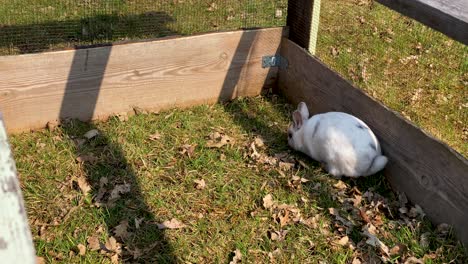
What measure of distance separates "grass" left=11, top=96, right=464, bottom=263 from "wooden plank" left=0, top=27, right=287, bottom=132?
0.50ft

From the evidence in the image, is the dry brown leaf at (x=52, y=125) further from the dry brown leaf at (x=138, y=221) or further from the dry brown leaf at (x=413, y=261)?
the dry brown leaf at (x=413, y=261)

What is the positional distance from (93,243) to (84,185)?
524 mm

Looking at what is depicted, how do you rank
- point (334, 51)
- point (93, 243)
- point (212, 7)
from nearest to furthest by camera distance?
point (93, 243) < point (334, 51) < point (212, 7)

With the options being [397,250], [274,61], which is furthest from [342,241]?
→ [274,61]

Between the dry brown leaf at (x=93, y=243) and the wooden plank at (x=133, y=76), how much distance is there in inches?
51.0

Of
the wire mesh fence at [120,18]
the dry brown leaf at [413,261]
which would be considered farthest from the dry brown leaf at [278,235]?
the wire mesh fence at [120,18]

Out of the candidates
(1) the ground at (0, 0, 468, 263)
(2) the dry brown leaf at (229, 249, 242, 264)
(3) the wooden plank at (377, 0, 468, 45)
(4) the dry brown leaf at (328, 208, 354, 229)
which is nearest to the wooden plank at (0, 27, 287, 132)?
(1) the ground at (0, 0, 468, 263)

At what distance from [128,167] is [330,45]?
2612 millimetres

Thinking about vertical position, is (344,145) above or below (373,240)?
above

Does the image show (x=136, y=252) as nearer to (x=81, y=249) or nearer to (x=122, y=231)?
(x=122, y=231)

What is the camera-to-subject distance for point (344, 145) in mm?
3287

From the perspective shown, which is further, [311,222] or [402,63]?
[402,63]

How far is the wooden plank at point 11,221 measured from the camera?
910mm

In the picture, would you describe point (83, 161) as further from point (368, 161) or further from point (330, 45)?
point (330, 45)
